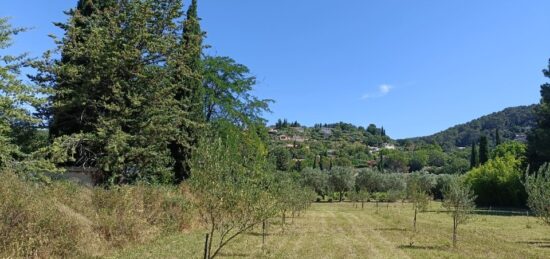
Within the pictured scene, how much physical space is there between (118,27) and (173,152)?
10.8 m

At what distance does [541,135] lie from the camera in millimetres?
54688

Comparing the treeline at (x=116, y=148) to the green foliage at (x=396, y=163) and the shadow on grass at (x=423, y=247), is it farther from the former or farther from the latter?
the green foliage at (x=396, y=163)

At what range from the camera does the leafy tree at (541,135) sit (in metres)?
54.3

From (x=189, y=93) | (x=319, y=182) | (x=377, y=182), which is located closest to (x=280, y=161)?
(x=319, y=182)

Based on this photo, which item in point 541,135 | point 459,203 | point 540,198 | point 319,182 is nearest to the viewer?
point 540,198

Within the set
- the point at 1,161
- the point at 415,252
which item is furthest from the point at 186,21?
the point at 415,252

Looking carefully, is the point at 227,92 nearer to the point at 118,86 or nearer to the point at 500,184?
the point at 118,86

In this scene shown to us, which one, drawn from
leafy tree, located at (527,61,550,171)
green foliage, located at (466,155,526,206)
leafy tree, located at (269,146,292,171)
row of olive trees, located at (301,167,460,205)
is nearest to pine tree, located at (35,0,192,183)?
leafy tree, located at (269,146,292,171)

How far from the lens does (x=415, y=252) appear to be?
20703 mm

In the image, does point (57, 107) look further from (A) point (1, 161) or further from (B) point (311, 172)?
(B) point (311, 172)

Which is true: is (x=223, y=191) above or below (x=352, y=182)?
below

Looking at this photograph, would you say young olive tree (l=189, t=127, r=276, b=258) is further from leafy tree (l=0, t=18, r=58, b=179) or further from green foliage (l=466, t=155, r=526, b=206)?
green foliage (l=466, t=155, r=526, b=206)

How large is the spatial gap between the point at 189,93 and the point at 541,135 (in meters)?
43.4

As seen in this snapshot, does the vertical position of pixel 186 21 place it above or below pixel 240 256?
above
